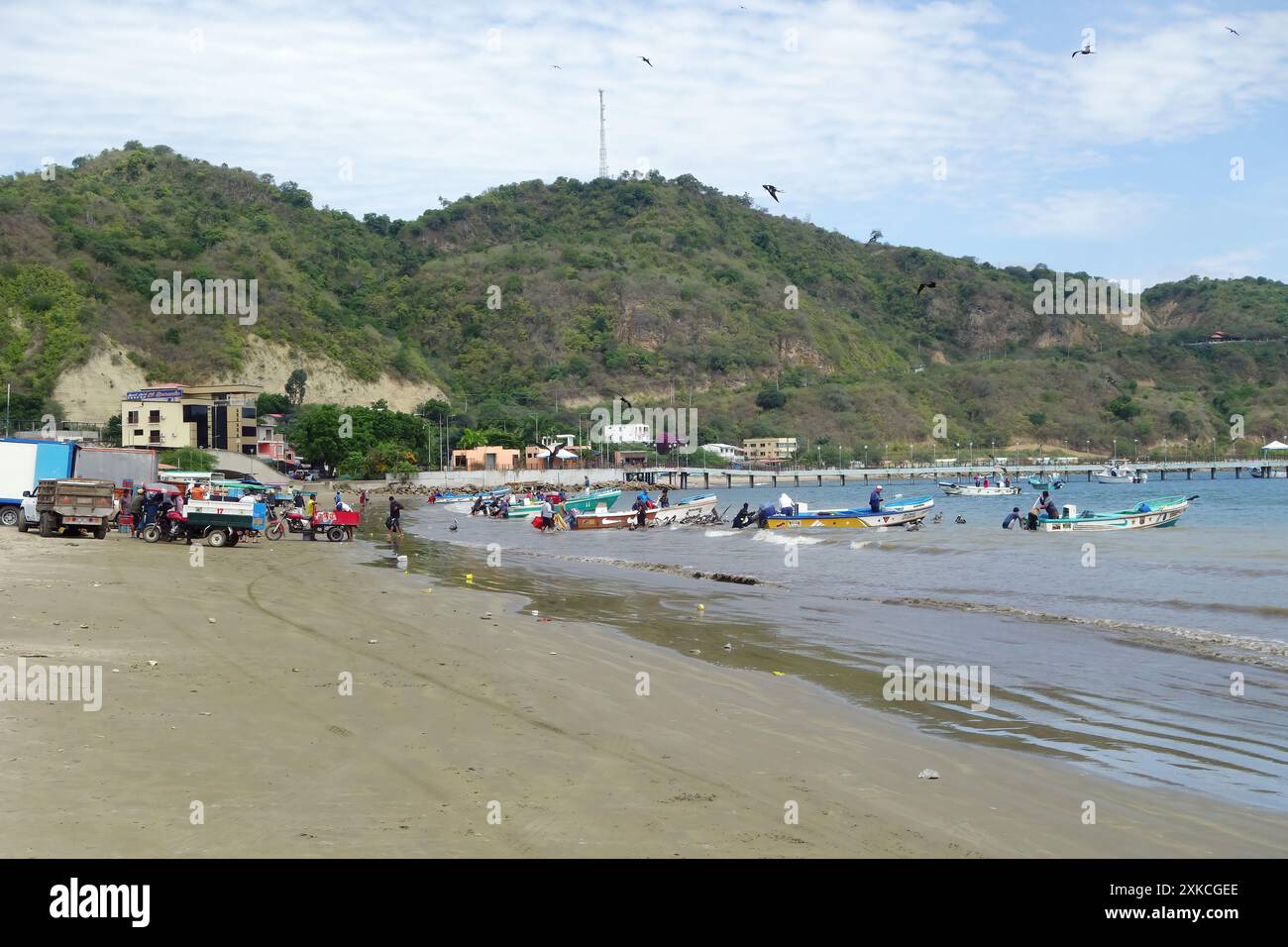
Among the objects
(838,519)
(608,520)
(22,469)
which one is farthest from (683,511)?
(22,469)

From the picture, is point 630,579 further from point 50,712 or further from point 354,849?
point 354,849

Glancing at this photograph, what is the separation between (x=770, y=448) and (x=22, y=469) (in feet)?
406

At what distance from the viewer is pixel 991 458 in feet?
486

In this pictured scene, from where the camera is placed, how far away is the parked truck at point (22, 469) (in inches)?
1276

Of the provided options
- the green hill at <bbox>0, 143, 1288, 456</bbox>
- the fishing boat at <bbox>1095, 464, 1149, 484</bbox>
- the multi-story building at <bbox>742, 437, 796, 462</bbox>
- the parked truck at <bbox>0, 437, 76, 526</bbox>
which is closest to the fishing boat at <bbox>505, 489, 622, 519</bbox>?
the parked truck at <bbox>0, 437, 76, 526</bbox>

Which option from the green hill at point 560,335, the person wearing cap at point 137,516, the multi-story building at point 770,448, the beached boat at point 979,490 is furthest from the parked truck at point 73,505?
the multi-story building at point 770,448

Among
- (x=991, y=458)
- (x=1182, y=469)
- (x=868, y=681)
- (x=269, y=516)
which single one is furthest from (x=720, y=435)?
(x=868, y=681)

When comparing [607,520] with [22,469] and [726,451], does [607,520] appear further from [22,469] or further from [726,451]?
[726,451]

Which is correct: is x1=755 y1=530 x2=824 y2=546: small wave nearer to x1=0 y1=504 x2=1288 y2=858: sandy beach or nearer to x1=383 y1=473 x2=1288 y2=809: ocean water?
x1=383 y1=473 x2=1288 y2=809: ocean water

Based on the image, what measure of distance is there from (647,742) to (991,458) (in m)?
147

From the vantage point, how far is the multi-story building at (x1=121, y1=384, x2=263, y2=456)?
281ft

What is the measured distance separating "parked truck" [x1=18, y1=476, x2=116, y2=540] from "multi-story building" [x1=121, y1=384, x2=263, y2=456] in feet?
195

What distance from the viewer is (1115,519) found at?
43.3 meters

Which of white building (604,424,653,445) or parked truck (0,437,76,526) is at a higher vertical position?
white building (604,424,653,445)
